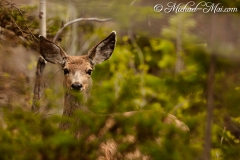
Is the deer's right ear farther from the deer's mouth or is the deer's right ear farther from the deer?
the deer's mouth

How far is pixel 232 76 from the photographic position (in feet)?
13.3

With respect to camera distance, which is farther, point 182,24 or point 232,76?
point 182,24

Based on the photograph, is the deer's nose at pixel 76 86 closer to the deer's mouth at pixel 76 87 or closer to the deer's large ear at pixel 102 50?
the deer's mouth at pixel 76 87

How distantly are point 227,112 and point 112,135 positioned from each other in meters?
0.87

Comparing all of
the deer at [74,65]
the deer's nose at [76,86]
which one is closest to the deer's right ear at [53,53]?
the deer at [74,65]

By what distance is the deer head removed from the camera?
7.47 metres

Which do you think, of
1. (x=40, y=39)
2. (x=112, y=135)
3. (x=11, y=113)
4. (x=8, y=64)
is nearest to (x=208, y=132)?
(x=112, y=135)

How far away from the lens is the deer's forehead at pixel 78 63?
7.79m

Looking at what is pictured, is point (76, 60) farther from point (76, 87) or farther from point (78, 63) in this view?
point (76, 87)

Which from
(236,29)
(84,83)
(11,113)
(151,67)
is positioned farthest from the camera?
(151,67)

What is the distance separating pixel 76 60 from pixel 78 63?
3.5 inches

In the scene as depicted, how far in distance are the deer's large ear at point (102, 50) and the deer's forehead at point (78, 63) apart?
0.42 ft

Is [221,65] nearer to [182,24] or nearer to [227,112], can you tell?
[227,112]

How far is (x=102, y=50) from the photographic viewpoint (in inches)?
331
